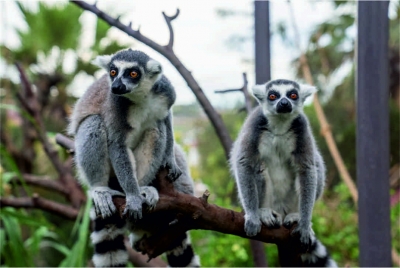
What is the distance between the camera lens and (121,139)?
2148 mm

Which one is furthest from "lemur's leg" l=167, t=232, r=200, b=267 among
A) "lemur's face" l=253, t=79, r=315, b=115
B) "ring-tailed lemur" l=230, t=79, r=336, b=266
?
"lemur's face" l=253, t=79, r=315, b=115

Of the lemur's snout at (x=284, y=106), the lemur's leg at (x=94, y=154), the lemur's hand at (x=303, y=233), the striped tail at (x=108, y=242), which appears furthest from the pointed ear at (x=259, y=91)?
the striped tail at (x=108, y=242)

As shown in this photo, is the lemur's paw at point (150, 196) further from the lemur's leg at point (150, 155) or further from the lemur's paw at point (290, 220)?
the lemur's paw at point (290, 220)

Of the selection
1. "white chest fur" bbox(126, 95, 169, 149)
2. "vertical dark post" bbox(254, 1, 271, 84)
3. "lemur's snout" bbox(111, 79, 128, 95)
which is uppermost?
"vertical dark post" bbox(254, 1, 271, 84)

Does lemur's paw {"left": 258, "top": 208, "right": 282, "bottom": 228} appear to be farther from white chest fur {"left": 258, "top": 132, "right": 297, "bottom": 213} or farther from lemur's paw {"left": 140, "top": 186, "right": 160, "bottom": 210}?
lemur's paw {"left": 140, "top": 186, "right": 160, "bottom": 210}

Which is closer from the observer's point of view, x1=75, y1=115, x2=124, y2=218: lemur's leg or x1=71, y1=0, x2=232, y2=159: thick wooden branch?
x1=75, y1=115, x2=124, y2=218: lemur's leg

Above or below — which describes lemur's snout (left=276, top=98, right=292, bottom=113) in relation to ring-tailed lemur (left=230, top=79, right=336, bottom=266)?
above

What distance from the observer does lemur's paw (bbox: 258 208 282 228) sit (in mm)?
2164

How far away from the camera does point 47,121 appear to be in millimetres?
6871

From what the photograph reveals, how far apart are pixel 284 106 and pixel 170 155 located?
525 mm

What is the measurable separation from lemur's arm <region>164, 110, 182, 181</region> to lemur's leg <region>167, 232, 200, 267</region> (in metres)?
0.39

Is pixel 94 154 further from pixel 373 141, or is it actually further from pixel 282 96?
pixel 373 141

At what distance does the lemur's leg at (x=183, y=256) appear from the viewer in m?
2.40

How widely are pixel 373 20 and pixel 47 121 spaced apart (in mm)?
5376
